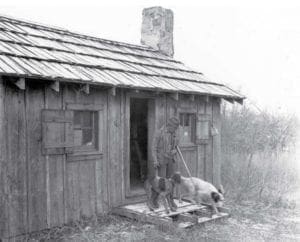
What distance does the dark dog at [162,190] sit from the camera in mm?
8734

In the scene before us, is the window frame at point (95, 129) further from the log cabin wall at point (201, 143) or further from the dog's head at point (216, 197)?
the dog's head at point (216, 197)

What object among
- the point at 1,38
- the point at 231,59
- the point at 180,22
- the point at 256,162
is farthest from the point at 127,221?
the point at 180,22

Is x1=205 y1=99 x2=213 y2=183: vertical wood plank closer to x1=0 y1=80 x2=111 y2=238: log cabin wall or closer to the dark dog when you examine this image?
the dark dog

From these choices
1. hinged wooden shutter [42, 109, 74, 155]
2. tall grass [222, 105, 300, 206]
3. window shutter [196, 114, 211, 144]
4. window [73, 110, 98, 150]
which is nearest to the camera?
hinged wooden shutter [42, 109, 74, 155]

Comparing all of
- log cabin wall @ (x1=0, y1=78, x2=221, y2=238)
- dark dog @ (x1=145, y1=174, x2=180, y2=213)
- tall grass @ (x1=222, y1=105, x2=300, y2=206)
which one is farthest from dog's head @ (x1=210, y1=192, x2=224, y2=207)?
tall grass @ (x1=222, y1=105, x2=300, y2=206)

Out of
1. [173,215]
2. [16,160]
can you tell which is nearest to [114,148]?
[173,215]

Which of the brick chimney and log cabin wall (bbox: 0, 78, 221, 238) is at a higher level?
the brick chimney

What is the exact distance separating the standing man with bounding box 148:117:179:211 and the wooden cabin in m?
0.69

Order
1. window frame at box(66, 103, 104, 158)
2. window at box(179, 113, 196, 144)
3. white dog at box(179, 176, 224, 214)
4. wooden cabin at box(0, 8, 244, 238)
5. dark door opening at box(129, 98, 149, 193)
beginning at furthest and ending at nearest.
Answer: dark door opening at box(129, 98, 149, 193), window at box(179, 113, 196, 144), white dog at box(179, 176, 224, 214), window frame at box(66, 103, 104, 158), wooden cabin at box(0, 8, 244, 238)

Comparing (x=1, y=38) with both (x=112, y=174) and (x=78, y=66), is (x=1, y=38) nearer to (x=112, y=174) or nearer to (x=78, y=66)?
(x=78, y=66)

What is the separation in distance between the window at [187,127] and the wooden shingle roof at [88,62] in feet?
2.78

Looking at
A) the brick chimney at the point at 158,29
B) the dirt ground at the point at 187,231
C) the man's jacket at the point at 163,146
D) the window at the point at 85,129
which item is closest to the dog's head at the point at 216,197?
the dirt ground at the point at 187,231

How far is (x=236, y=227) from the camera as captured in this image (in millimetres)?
8984

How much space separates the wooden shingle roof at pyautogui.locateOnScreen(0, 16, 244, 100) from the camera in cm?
748
